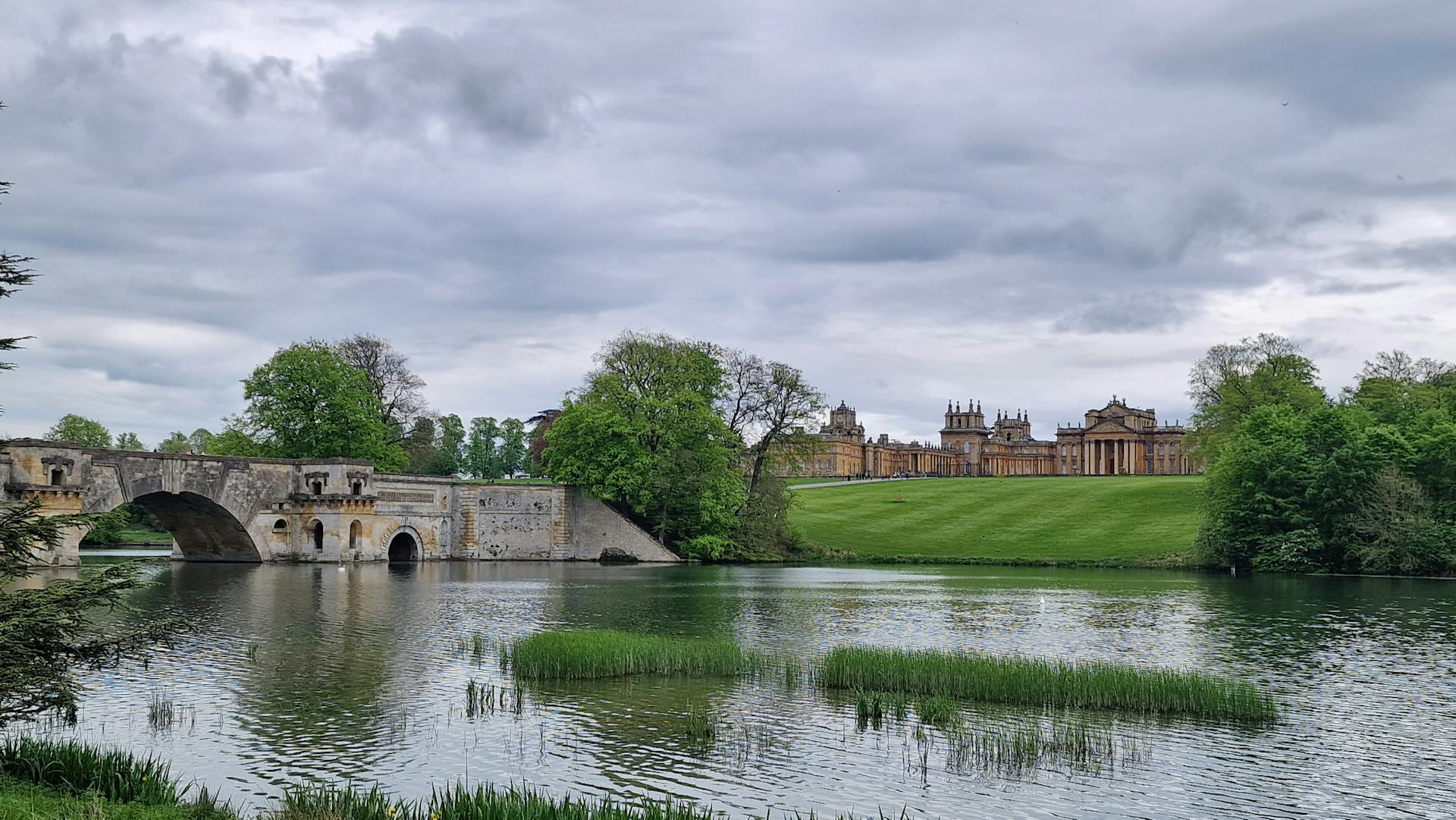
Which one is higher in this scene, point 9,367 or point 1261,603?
point 9,367

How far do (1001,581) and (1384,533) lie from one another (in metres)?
19.9

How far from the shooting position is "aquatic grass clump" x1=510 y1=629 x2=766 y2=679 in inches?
912

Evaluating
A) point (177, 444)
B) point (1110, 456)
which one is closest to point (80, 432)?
point (177, 444)

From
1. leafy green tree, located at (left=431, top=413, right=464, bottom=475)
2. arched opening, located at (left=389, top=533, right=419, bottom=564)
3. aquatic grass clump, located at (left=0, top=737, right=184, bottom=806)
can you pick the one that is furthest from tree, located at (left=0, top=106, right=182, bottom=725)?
leafy green tree, located at (left=431, top=413, right=464, bottom=475)

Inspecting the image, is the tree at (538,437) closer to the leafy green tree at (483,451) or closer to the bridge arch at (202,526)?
the leafy green tree at (483,451)

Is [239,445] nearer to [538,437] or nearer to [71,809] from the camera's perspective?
[538,437]

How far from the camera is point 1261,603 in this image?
42.0 m

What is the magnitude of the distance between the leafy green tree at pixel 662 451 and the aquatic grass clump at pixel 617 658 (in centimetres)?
4539

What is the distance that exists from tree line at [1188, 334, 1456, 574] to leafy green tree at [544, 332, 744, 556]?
2711 cm

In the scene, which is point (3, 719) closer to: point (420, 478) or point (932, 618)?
point (932, 618)

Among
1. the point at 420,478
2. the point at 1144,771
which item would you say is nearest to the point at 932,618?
the point at 1144,771

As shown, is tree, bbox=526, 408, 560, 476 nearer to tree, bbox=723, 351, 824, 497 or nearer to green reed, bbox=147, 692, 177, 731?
tree, bbox=723, 351, 824, 497

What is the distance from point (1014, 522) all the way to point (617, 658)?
62.5 metres

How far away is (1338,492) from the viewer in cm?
6128
